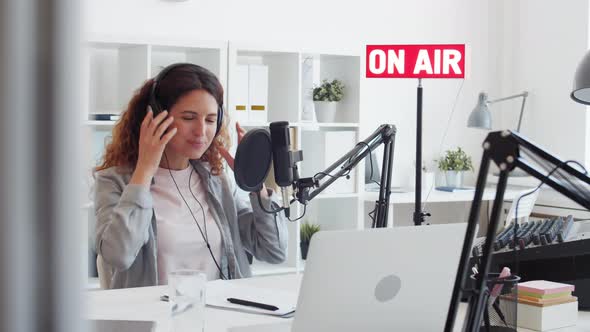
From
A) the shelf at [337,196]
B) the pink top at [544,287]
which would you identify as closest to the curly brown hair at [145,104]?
the pink top at [544,287]

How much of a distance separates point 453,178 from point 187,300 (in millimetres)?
3399

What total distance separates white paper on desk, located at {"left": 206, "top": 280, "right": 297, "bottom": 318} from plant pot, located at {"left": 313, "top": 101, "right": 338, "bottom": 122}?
85.1 inches

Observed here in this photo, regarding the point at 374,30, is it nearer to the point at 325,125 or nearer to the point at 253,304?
the point at 325,125

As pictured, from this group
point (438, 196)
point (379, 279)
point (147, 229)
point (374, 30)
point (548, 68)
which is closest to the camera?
point (379, 279)

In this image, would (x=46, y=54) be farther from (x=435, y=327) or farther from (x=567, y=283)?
(x=567, y=283)

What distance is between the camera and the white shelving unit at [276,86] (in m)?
3.72

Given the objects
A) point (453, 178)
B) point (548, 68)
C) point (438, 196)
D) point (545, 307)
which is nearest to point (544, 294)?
point (545, 307)

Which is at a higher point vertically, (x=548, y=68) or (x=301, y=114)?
(x=548, y=68)

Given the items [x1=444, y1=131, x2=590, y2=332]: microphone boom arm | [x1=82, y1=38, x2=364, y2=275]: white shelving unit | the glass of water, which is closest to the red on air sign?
the glass of water

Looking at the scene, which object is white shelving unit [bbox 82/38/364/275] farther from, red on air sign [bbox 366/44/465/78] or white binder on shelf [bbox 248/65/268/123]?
red on air sign [bbox 366/44/465/78]

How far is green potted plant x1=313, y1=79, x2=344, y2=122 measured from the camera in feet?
13.7

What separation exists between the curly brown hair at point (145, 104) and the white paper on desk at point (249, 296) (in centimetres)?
54

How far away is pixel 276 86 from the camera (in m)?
4.18

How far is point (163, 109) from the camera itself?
2482mm
